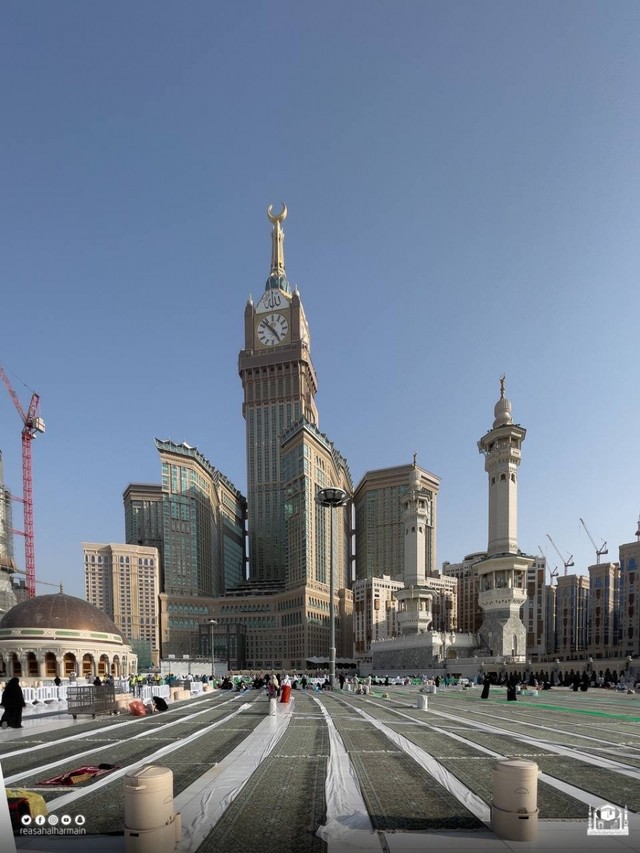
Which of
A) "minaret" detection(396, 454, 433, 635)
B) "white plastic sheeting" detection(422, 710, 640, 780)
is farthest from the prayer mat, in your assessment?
"minaret" detection(396, 454, 433, 635)

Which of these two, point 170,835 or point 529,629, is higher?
point 170,835

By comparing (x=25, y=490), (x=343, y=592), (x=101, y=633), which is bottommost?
(x=343, y=592)

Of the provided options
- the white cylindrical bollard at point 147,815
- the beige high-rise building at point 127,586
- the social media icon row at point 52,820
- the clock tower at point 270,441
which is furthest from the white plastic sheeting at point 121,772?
the clock tower at point 270,441

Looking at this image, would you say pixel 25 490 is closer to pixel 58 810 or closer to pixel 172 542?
pixel 172 542

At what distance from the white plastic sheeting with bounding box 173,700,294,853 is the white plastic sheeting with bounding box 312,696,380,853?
1075 millimetres

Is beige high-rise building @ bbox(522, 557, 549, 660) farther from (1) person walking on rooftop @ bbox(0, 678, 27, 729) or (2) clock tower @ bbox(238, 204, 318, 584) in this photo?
(1) person walking on rooftop @ bbox(0, 678, 27, 729)

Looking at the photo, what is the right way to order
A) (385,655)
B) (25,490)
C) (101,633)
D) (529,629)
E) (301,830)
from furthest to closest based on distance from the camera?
(25,490)
(529,629)
(385,655)
(101,633)
(301,830)

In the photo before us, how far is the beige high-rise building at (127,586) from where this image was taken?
165625mm

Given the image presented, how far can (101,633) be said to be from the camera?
245 feet

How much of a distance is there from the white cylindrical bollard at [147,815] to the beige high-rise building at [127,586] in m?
171

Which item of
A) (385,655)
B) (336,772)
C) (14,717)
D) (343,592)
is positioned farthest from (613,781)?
(343,592)

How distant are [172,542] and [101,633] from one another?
100272 mm

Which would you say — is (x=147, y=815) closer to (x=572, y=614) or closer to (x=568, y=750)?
(x=568, y=750)

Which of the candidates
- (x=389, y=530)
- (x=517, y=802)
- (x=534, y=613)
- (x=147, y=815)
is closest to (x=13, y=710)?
(x=147, y=815)
